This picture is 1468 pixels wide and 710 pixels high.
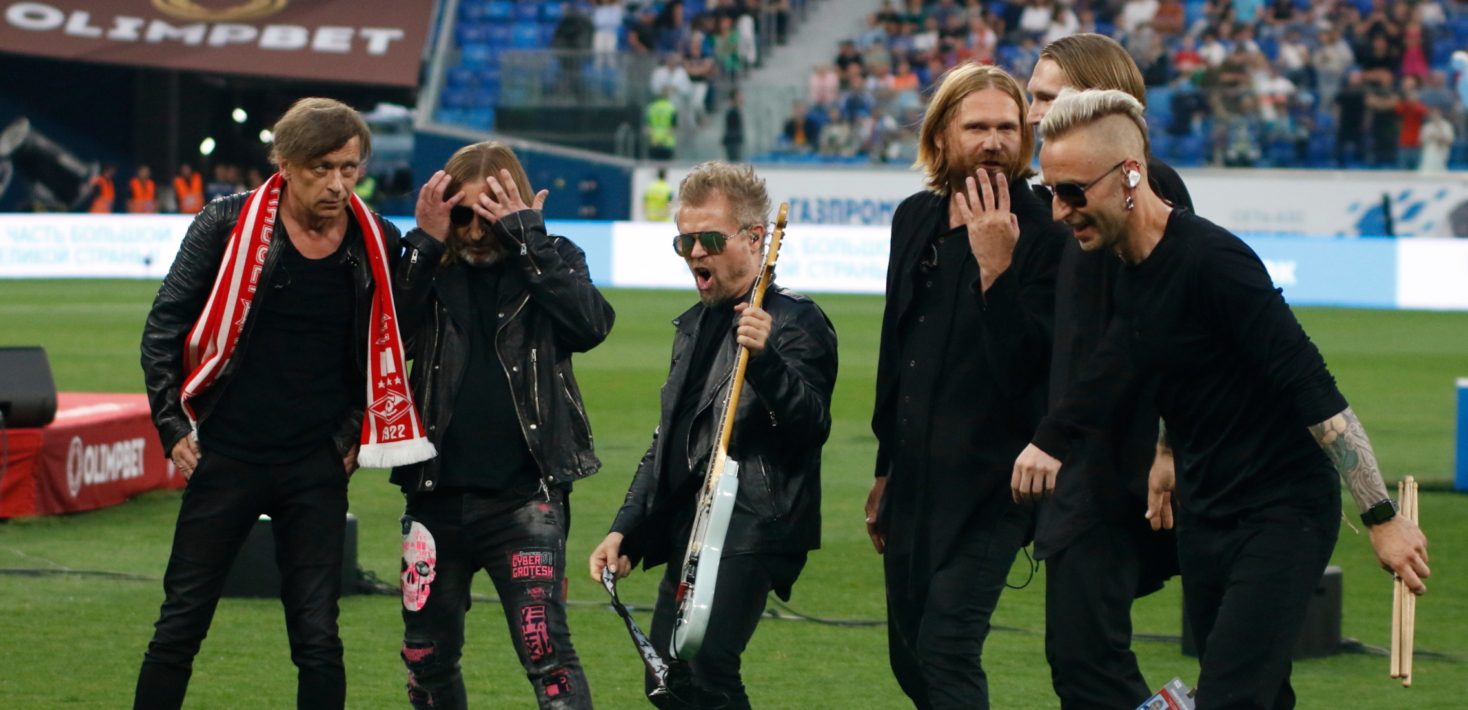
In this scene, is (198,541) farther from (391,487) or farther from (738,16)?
(738,16)

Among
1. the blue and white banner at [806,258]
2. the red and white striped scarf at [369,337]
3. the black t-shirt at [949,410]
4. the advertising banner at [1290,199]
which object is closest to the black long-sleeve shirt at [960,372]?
the black t-shirt at [949,410]

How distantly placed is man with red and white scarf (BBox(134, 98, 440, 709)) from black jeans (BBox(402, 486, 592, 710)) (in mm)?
201

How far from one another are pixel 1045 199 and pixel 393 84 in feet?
98.8

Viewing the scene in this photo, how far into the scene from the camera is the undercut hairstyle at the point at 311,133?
205 inches

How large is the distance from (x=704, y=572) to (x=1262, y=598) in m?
1.36

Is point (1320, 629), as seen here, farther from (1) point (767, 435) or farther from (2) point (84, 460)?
(2) point (84, 460)

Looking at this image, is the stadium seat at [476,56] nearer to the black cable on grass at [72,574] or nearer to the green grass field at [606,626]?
the green grass field at [606,626]

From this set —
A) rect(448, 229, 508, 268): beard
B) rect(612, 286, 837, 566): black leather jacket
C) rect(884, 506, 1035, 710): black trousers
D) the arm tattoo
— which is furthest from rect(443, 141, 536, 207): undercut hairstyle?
the arm tattoo

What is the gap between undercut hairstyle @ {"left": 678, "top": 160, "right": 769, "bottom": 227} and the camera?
209 inches

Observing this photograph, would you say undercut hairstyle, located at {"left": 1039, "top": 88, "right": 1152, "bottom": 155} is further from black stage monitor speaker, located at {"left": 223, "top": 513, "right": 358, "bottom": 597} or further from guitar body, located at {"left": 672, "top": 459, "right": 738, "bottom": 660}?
black stage monitor speaker, located at {"left": 223, "top": 513, "right": 358, "bottom": 597}

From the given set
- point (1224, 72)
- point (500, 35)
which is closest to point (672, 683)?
point (1224, 72)

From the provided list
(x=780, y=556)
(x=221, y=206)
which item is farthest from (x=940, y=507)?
(x=221, y=206)

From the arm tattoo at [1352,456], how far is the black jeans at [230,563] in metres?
2.60

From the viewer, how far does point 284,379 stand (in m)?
5.36
